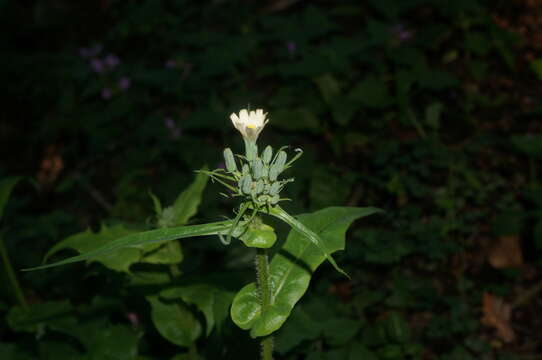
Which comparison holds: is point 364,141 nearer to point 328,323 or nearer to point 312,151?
point 312,151

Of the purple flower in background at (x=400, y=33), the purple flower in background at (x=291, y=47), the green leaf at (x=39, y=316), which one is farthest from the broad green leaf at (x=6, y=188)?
the purple flower in background at (x=400, y=33)

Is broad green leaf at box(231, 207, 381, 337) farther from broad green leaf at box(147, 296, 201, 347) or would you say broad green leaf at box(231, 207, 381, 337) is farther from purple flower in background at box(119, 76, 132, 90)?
purple flower in background at box(119, 76, 132, 90)

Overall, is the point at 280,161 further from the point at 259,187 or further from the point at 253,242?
the point at 253,242

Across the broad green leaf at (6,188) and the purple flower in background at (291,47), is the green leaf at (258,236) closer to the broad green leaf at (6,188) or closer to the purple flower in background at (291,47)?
the broad green leaf at (6,188)

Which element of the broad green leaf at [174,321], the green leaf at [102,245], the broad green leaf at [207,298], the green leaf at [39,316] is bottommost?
the green leaf at [39,316]

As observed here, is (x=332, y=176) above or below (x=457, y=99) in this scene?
below

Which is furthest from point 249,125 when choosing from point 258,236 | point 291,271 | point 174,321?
point 174,321

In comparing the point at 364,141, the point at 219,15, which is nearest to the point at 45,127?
the point at 219,15
